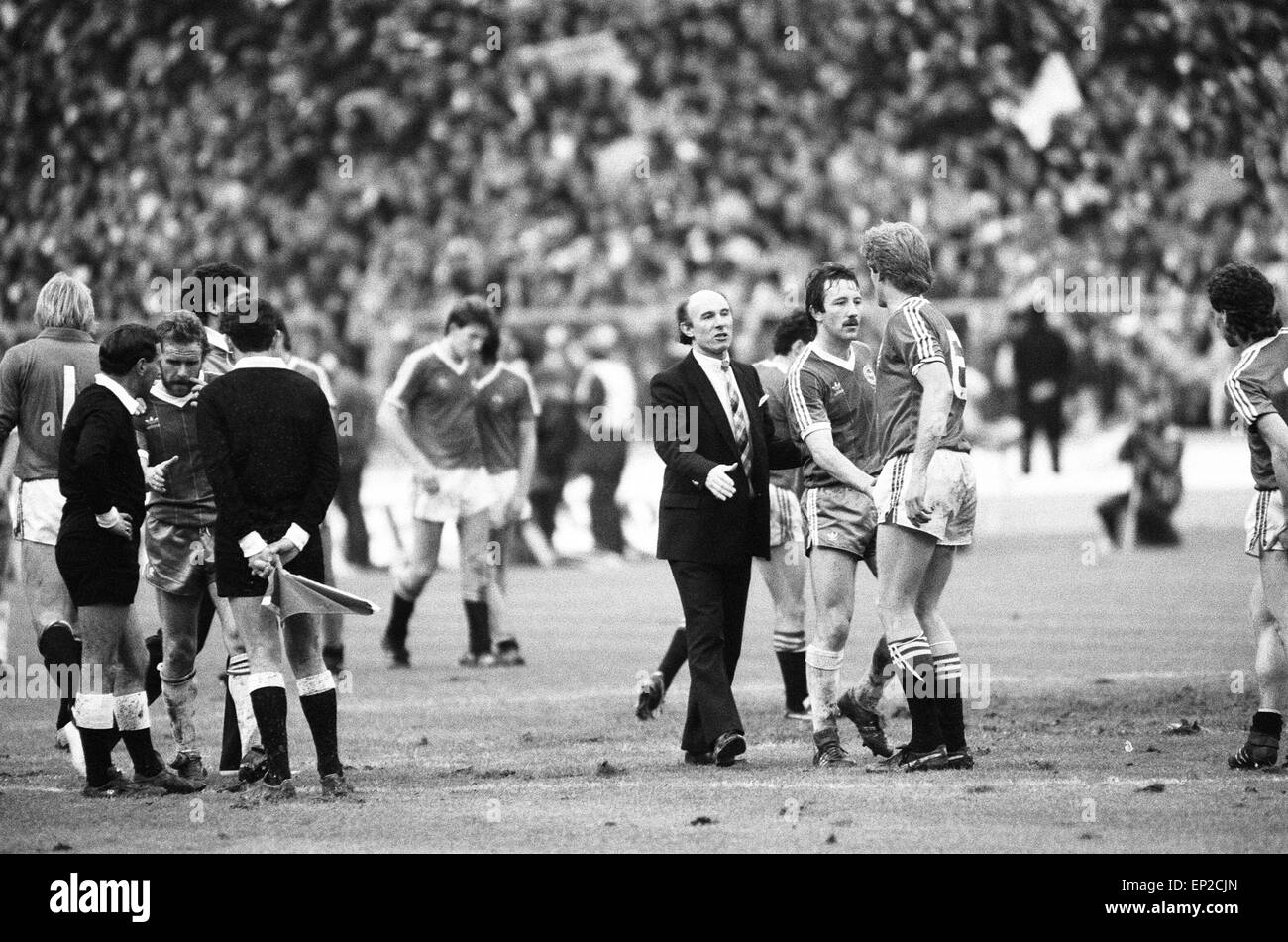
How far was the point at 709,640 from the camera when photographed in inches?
321

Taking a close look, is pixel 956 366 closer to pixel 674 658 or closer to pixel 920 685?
pixel 920 685

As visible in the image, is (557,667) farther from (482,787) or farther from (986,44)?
(986,44)

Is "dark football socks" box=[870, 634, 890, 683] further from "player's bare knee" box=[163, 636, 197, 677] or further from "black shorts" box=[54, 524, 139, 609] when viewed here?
"black shorts" box=[54, 524, 139, 609]

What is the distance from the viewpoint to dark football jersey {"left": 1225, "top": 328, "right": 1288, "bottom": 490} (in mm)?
7664

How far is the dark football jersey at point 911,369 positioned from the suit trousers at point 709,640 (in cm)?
93

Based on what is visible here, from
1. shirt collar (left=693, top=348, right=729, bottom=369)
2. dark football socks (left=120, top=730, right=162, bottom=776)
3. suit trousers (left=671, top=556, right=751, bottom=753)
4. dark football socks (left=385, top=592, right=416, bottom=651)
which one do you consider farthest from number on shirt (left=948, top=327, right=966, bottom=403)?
dark football socks (left=385, top=592, right=416, bottom=651)

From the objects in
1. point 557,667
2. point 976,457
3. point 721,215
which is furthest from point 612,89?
point 557,667

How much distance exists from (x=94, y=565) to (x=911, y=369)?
326 centimetres

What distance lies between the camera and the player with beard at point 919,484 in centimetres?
752

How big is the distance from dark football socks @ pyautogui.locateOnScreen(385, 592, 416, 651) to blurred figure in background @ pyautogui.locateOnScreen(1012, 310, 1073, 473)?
32.9 ft

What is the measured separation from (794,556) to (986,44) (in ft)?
69.5
